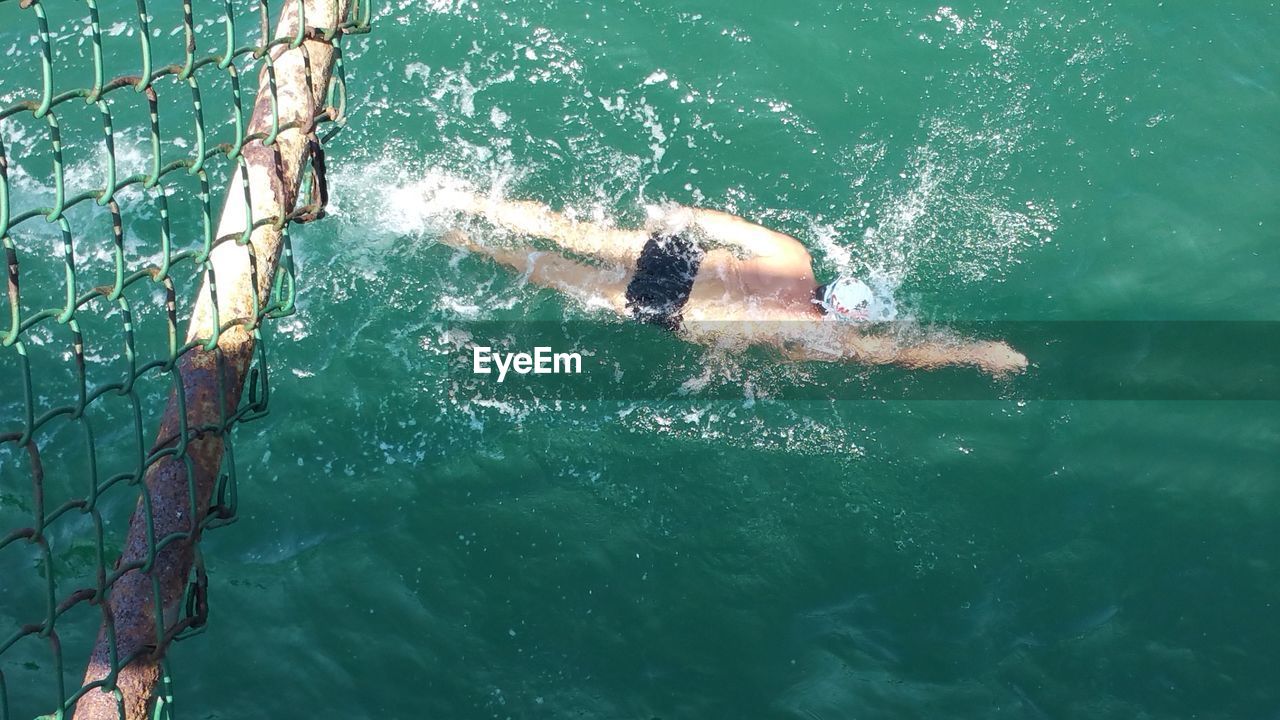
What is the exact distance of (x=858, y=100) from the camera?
829 cm

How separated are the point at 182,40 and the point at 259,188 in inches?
241

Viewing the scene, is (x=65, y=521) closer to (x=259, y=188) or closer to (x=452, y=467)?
(x=452, y=467)

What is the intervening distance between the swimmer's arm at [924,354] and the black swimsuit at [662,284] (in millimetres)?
827

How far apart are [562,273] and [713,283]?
1008mm

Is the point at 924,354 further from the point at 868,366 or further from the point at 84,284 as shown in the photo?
the point at 84,284

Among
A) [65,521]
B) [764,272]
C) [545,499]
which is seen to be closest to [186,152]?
[65,521]

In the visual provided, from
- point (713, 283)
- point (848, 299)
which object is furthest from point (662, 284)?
point (848, 299)

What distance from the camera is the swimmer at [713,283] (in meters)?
7.23

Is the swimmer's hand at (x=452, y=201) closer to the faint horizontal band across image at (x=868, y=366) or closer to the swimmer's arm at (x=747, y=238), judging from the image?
the faint horizontal band across image at (x=868, y=366)

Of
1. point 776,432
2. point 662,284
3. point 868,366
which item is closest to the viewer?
point 776,432

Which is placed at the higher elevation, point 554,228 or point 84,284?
point 554,228

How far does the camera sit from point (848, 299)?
275 inches

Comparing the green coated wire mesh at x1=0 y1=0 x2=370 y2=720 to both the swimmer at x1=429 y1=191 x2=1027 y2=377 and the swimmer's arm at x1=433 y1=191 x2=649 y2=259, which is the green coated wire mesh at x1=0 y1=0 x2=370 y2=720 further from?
the swimmer at x1=429 y1=191 x2=1027 y2=377

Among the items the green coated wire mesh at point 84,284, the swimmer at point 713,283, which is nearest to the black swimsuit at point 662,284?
the swimmer at point 713,283
